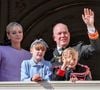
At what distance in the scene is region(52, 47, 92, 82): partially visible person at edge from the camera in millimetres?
4414

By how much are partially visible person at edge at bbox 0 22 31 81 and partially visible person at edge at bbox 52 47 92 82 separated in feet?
1.23

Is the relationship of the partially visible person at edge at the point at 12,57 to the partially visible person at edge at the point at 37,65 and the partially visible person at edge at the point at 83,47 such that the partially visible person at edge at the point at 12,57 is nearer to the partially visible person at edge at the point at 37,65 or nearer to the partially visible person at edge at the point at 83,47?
the partially visible person at edge at the point at 37,65

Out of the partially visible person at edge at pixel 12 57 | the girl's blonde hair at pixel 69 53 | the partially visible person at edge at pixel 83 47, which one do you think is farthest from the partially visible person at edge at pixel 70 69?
the partially visible person at edge at pixel 12 57

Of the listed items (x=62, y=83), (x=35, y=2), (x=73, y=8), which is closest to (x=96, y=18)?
(x=73, y=8)

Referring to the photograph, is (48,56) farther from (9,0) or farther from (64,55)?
(9,0)

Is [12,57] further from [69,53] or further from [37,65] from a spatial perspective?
[69,53]

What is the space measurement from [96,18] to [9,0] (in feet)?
4.02

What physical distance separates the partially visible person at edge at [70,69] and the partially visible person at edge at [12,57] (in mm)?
374

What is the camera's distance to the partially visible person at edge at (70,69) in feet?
14.5

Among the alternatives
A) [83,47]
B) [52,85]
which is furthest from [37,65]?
[83,47]

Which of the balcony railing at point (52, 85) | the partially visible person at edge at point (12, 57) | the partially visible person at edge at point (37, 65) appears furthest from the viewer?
the partially visible person at edge at point (12, 57)

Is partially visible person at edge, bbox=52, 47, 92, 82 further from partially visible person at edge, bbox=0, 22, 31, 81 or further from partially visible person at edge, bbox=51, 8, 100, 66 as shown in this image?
partially visible person at edge, bbox=0, 22, 31, 81

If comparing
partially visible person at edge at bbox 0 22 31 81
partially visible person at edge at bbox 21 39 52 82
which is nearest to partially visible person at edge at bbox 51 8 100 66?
partially visible person at edge at bbox 21 39 52 82

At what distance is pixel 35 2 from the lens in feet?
25.7
